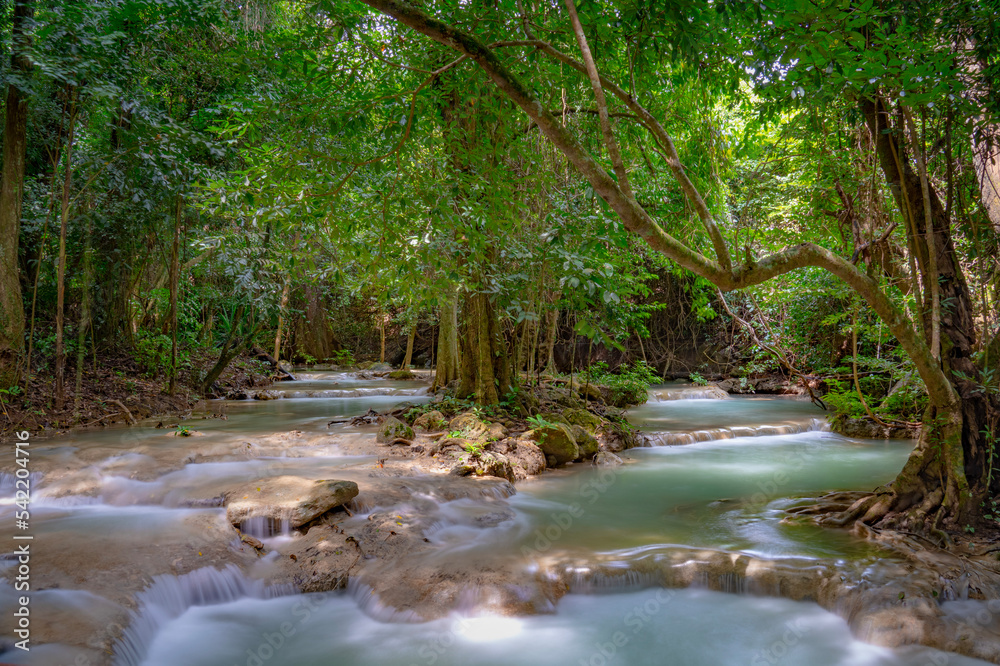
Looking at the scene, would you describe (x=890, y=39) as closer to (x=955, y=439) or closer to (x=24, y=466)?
(x=955, y=439)

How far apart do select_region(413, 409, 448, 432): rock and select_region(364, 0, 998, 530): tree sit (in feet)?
16.9

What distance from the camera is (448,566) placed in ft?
14.5

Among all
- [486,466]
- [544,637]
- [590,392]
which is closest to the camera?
[544,637]

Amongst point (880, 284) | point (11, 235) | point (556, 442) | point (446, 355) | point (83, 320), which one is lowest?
point (556, 442)

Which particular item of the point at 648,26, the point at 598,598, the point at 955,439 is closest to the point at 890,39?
the point at 648,26

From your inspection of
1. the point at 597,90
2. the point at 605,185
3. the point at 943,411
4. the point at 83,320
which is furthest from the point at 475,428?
the point at 83,320

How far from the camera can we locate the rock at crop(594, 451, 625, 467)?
27.3 feet

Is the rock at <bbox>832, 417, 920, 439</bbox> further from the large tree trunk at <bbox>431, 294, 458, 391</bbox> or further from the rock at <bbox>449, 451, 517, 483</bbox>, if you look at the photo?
the large tree trunk at <bbox>431, 294, 458, 391</bbox>

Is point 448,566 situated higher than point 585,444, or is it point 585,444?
point 585,444

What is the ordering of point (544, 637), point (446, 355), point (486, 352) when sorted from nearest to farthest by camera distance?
point (544, 637)
point (486, 352)
point (446, 355)

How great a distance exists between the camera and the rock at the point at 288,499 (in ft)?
16.2

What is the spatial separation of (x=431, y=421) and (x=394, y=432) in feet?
2.12

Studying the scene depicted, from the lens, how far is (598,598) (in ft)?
14.0

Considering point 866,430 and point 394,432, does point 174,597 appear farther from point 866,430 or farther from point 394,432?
point 866,430
